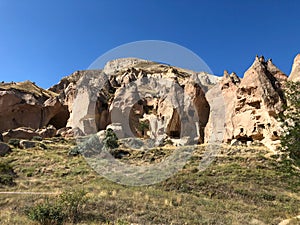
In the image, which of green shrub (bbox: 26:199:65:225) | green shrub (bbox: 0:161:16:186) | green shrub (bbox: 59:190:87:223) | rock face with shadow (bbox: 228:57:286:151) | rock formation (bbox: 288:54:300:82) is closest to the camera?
green shrub (bbox: 26:199:65:225)

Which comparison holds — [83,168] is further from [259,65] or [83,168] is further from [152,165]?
[259,65]

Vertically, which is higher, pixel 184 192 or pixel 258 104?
pixel 258 104

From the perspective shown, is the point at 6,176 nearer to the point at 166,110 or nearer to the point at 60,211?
the point at 60,211

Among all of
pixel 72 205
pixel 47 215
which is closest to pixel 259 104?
pixel 72 205

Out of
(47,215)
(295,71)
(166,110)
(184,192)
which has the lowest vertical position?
(47,215)

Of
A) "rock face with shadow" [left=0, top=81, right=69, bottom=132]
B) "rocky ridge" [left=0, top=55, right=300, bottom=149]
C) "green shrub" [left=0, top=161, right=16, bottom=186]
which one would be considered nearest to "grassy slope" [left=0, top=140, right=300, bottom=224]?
"green shrub" [left=0, top=161, right=16, bottom=186]

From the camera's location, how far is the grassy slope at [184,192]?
9.19m

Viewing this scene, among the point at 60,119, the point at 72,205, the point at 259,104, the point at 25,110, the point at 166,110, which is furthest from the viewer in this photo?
the point at 60,119

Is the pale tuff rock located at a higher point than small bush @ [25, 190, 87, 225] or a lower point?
higher

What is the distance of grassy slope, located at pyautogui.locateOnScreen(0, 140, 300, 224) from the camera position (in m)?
9.19

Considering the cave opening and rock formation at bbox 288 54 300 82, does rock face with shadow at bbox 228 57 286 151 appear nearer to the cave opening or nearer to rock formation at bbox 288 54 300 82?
rock formation at bbox 288 54 300 82

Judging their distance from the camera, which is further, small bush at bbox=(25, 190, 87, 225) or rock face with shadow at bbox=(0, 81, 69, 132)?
rock face with shadow at bbox=(0, 81, 69, 132)

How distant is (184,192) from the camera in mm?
14102

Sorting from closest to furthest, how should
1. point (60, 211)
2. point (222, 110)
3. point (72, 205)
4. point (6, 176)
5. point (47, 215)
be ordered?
point (47, 215) → point (60, 211) → point (72, 205) → point (6, 176) → point (222, 110)
